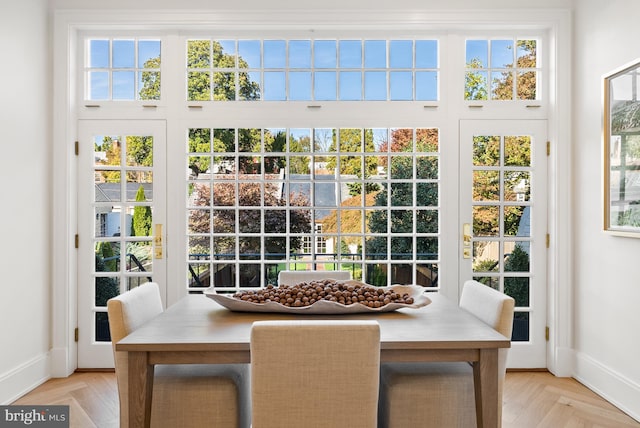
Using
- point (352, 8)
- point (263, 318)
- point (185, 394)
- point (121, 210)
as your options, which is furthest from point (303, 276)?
point (352, 8)

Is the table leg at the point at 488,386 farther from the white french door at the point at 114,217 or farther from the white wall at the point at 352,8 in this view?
the white french door at the point at 114,217

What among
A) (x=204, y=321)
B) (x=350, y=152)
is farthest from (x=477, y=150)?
(x=204, y=321)

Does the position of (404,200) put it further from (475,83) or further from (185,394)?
(185,394)

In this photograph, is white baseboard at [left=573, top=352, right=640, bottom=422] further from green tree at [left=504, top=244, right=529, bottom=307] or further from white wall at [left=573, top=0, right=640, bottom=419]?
green tree at [left=504, top=244, right=529, bottom=307]

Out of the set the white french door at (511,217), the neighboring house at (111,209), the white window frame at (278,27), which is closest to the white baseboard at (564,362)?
the white window frame at (278,27)

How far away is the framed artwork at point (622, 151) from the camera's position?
10.2 ft

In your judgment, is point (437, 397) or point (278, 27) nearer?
point (437, 397)

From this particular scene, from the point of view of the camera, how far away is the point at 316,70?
408cm

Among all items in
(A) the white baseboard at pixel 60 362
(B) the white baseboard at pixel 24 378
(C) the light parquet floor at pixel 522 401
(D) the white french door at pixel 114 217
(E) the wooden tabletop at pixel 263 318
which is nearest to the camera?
(E) the wooden tabletop at pixel 263 318

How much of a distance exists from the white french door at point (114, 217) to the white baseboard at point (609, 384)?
126 inches

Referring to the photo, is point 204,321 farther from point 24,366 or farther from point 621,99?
point 621,99

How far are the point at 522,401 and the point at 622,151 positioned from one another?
5.67ft

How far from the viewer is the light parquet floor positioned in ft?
10.0

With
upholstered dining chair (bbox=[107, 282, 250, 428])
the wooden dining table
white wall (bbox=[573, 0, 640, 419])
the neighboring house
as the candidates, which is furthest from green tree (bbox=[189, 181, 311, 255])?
white wall (bbox=[573, 0, 640, 419])
